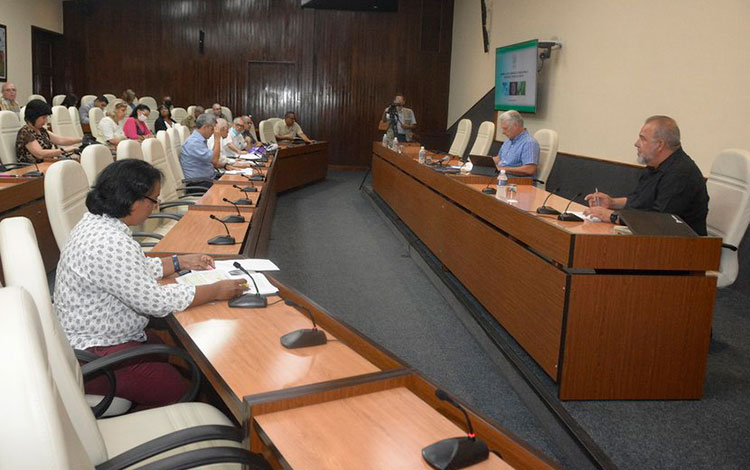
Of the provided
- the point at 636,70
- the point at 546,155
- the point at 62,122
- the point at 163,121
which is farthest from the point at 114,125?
the point at 636,70

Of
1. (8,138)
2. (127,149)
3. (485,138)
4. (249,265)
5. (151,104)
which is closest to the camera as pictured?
(249,265)

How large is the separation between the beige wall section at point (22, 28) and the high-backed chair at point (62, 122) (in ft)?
12.2

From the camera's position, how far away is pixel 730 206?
3408 mm

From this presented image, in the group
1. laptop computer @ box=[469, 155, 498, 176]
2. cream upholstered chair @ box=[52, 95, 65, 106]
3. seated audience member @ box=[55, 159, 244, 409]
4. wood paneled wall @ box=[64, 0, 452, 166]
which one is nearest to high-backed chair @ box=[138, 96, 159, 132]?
wood paneled wall @ box=[64, 0, 452, 166]

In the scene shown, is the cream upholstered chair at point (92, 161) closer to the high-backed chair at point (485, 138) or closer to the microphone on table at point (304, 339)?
the microphone on table at point (304, 339)

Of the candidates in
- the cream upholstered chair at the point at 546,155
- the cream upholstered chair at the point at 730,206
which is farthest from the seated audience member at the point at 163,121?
the cream upholstered chair at the point at 730,206

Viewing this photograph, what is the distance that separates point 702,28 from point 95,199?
4.87 metres

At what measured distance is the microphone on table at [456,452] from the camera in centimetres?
121

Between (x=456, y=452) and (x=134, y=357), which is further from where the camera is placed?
(x=134, y=357)

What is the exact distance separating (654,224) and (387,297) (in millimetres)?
2176

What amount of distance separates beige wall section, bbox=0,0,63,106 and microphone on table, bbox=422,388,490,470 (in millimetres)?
12056

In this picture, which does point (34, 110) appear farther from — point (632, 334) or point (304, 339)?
point (632, 334)

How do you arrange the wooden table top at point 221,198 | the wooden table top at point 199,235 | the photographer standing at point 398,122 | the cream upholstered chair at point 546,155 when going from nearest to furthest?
the wooden table top at point 199,235 < the wooden table top at point 221,198 < the cream upholstered chair at point 546,155 < the photographer standing at point 398,122

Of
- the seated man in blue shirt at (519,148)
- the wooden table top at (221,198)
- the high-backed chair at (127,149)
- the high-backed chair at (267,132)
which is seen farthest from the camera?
the high-backed chair at (267,132)
